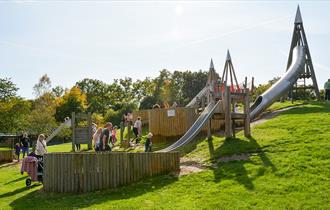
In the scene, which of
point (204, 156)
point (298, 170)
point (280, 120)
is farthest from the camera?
point (280, 120)

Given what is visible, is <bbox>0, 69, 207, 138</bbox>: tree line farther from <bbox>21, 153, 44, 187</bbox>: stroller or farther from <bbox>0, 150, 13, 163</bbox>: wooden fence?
<bbox>21, 153, 44, 187</bbox>: stroller

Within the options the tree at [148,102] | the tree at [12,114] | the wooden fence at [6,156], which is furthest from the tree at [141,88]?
the wooden fence at [6,156]

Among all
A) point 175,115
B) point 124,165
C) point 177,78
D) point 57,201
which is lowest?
point 57,201

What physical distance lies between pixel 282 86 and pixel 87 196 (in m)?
16.9

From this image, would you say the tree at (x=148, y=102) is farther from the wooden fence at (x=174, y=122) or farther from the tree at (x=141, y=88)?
the wooden fence at (x=174, y=122)

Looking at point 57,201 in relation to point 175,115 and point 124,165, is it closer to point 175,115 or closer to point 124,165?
point 124,165

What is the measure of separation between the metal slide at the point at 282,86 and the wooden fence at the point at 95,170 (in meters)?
10.7

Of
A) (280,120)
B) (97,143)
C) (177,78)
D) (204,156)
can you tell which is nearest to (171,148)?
(204,156)

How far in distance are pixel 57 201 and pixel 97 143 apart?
4.38 meters

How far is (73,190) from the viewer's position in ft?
42.3

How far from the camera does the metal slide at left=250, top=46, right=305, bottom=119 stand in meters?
23.3

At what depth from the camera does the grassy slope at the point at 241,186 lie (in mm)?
9891

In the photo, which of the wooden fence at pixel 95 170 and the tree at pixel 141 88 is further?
the tree at pixel 141 88

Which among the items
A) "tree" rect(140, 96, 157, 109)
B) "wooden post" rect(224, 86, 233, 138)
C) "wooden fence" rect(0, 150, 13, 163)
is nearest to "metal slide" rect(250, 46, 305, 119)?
"wooden post" rect(224, 86, 233, 138)
